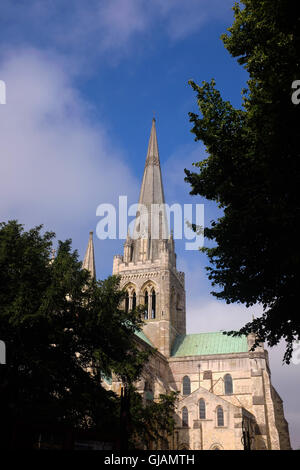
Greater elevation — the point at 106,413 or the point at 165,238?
the point at 165,238

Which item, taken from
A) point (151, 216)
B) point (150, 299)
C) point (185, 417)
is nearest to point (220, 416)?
point (185, 417)

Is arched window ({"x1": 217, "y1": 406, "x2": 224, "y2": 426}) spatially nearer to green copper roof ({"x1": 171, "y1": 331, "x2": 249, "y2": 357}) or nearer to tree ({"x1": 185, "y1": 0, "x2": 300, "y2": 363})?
green copper roof ({"x1": 171, "y1": 331, "x2": 249, "y2": 357})

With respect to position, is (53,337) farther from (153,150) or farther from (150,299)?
(153,150)

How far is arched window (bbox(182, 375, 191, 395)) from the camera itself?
1970 inches

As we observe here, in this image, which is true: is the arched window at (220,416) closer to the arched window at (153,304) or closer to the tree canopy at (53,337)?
the arched window at (153,304)

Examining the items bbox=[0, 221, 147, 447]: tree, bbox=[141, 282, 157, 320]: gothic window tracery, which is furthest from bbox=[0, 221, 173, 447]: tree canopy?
bbox=[141, 282, 157, 320]: gothic window tracery

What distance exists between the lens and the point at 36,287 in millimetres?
19219

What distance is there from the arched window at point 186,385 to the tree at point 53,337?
31240mm

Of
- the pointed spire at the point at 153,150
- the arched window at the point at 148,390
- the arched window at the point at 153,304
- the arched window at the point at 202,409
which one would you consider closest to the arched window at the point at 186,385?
the arched window at the point at 148,390

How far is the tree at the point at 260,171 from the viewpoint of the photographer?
34.8 feet

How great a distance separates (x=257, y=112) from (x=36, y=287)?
42.0ft

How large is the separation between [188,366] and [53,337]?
36.4 meters
